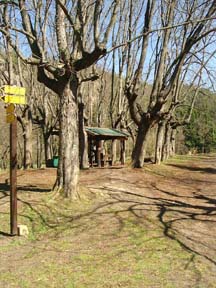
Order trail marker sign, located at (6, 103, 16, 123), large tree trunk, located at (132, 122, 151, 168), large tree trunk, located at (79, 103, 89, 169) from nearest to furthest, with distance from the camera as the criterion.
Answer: trail marker sign, located at (6, 103, 16, 123), large tree trunk, located at (132, 122, 151, 168), large tree trunk, located at (79, 103, 89, 169)

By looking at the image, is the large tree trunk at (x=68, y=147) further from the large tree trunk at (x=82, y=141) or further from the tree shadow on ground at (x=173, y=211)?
the large tree trunk at (x=82, y=141)

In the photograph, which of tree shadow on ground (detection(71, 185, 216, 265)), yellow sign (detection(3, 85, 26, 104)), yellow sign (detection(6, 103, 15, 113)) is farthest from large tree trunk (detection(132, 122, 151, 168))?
yellow sign (detection(6, 103, 15, 113))

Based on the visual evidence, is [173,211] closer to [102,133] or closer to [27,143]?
[102,133]

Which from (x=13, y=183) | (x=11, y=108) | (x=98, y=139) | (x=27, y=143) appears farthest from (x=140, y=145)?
(x=11, y=108)

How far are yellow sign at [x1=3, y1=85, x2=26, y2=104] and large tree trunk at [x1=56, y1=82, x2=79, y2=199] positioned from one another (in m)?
2.31

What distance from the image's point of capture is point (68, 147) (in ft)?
29.0

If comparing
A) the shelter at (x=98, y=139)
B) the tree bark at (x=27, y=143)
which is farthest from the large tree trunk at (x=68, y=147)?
the tree bark at (x=27, y=143)

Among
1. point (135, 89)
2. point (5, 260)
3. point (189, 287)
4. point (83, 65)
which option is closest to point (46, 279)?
point (5, 260)

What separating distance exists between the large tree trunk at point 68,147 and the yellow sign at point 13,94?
91.1 inches

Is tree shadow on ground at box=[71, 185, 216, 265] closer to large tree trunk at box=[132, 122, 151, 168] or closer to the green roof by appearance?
large tree trunk at box=[132, 122, 151, 168]

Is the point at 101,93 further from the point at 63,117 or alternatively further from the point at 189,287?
the point at 189,287

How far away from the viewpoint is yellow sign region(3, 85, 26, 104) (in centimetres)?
648

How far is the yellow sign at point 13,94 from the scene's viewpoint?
648 cm

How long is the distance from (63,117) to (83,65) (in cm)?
130
